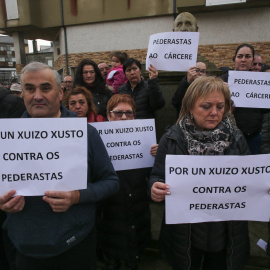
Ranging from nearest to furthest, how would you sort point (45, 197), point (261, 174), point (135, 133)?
point (45, 197) → point (261, 174) → point (135, 133)

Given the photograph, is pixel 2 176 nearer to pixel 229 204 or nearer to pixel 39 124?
pixel 39 124

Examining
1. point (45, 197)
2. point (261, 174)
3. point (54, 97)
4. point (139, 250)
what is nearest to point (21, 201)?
point (45, 197)

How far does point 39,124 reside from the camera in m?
1.25

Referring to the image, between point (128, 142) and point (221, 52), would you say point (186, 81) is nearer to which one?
point (128, 142)

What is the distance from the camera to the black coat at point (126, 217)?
1.89 metres

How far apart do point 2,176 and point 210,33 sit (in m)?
10.7

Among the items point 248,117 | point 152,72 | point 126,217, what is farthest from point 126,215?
point 248,117

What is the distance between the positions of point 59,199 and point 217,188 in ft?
3.02

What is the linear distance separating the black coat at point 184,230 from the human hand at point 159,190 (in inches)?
3.5

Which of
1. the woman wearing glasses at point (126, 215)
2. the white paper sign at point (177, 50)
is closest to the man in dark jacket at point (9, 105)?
the woman wearing glasses at point (126, 215)

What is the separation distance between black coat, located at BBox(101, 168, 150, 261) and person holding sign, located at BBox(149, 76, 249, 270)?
0.41 m

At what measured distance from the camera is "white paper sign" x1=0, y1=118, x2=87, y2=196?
1242mm

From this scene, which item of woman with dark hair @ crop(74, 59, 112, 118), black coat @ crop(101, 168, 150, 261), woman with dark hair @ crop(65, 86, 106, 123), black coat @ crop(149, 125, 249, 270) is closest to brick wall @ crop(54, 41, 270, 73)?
woman with dark hair @ crop(74, 59, 112, 118)

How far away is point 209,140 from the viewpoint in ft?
4.82
